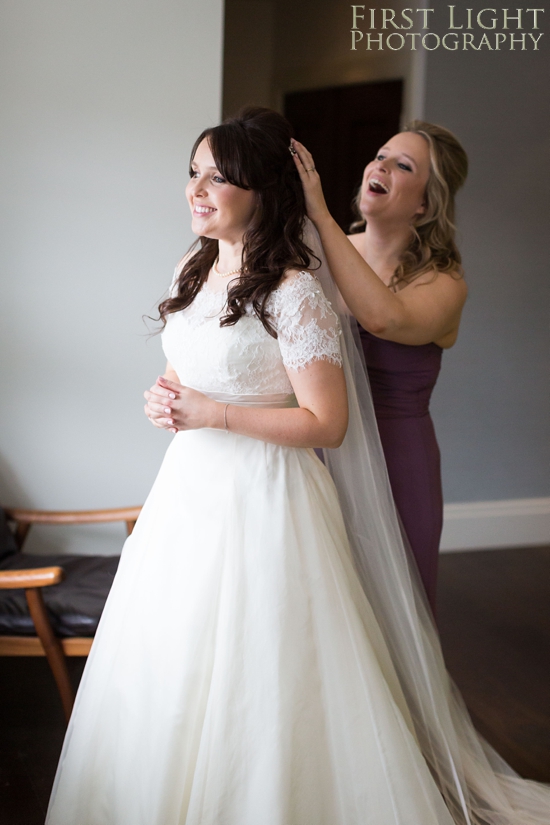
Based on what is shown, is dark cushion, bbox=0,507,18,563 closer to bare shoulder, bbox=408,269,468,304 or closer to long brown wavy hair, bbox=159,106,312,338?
long brown wavy hair, bbox=159,106,312,338

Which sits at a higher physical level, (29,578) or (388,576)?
(388,576)

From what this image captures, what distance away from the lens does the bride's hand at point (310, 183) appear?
5.56ft

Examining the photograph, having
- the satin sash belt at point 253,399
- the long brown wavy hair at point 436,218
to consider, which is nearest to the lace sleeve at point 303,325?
the satin sash belt at point 253,399

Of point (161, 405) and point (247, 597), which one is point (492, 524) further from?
point (161, 405)

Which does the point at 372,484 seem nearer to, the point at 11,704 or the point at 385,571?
the point at 385,571

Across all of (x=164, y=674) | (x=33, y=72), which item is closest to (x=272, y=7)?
(x=33, y=72)

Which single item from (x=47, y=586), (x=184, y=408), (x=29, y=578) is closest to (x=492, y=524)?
(x=47, y=586)

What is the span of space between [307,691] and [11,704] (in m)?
1.49

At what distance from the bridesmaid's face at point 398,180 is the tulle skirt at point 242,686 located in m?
0.88

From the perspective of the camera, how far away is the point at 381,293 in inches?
74.0

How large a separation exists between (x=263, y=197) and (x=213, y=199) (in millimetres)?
120

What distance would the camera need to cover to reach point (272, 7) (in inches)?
190

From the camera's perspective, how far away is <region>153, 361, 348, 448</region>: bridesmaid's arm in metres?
1.58

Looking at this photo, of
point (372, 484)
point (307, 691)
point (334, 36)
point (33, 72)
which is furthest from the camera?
point (334, 36)
